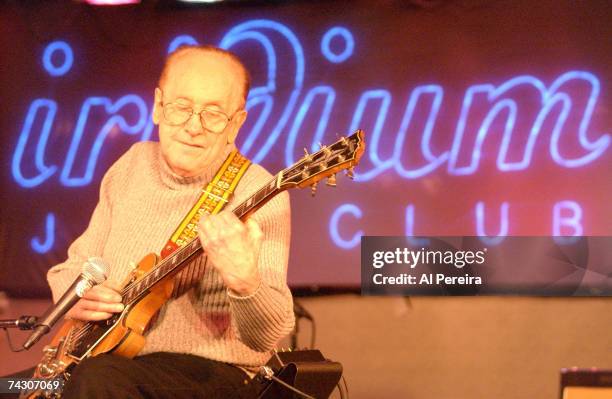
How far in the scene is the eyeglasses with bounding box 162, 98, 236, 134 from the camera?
3271mm

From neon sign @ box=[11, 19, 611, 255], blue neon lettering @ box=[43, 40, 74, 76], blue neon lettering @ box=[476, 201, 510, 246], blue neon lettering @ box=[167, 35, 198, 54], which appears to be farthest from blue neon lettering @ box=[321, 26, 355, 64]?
blue neon lettering @ box=[43, 40, 74, 76]

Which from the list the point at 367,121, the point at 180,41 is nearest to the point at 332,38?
the point at 367,121

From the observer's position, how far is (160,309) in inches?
124

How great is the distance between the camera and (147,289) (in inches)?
117

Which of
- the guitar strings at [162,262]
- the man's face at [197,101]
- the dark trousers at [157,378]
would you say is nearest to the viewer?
the dark trousers at [157,378]

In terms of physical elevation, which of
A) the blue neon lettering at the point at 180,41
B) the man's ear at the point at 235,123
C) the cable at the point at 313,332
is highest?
the blue neon lettering at the point at 180,41

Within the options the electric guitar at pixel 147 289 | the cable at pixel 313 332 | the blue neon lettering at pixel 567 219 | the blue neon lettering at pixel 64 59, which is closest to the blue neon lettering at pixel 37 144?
the blue neon lettering at pixel 64 59

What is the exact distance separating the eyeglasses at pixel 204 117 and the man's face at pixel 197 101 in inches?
0.4

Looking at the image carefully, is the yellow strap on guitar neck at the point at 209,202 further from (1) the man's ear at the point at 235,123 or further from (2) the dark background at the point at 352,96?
(2) the dark background at the point at 352,96

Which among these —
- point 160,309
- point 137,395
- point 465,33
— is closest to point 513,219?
point 465,33

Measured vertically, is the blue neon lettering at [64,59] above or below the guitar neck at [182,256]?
above

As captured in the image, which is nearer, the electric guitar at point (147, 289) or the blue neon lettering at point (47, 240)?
the electric guitar at point (147, 289)

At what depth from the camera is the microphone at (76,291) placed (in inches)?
109

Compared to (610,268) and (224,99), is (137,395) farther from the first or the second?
(610,268)
